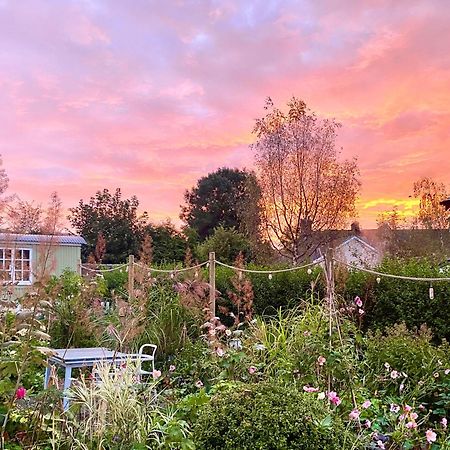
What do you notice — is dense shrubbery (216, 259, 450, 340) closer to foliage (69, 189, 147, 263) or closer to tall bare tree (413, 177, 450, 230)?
tall bare tree (413, 177, 450, 230)

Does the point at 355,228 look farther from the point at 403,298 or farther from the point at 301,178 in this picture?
the point at 403,298

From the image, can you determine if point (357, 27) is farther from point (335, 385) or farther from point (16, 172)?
point (16, 172)

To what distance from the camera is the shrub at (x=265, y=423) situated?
8.14ft

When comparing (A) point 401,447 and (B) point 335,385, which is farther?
(B) point 335,385

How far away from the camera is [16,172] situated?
8.98 metres

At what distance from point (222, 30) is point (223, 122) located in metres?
2.37

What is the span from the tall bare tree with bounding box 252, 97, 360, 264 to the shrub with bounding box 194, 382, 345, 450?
1187 cm

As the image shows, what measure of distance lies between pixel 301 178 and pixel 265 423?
1254 cm

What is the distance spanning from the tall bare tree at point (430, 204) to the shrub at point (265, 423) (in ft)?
54.9

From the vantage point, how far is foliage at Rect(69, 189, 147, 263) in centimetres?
2292

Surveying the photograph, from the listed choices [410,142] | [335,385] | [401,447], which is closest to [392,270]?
[410,142]

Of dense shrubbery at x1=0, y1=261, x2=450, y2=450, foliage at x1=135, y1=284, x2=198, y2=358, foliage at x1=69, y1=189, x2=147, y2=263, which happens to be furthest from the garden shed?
foliage at x1=69, y1=189, x2=147, y2=263

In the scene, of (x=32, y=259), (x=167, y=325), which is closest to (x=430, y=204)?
(x=167, y=325)

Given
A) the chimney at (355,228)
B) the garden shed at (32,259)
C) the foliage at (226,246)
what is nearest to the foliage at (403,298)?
the garden shed at (32,259)
